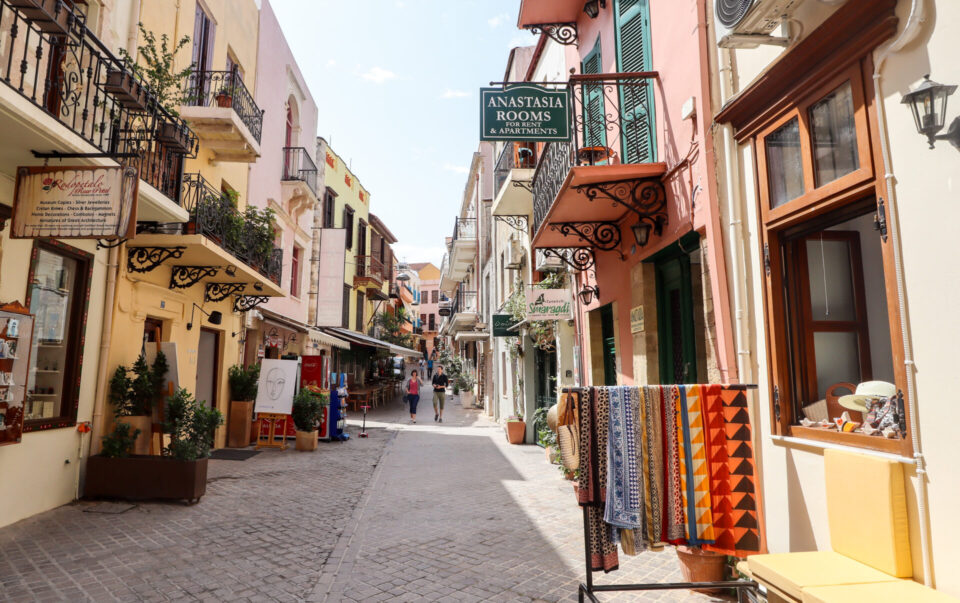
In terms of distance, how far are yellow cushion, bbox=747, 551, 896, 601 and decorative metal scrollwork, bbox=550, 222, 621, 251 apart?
480 cm

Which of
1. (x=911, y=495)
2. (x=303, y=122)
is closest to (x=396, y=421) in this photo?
(x=303, y=122)

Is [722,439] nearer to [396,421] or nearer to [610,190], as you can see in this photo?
[610,190]

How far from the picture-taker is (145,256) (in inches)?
321

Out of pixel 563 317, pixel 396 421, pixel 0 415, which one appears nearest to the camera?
pixel 0 415

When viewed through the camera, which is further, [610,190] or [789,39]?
[610,190]

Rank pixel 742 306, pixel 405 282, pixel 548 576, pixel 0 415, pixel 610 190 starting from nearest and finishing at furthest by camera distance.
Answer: pixel 742 306
pixel 548 576
pixel 0 415
pixel 610 190
pixel 405 282

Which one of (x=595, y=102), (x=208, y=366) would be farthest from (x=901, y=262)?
(x=208, y=366)

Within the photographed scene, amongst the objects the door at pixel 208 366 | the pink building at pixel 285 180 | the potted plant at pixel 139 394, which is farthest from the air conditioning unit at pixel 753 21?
the pink building at pixel 285 180

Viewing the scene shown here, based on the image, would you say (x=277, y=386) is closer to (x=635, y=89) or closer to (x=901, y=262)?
(x=635, y=89)

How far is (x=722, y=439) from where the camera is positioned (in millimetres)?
3486

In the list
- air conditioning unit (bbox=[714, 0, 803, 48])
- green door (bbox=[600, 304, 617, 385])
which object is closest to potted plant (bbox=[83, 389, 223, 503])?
green door (bbox=[600, 304, 617, 385])

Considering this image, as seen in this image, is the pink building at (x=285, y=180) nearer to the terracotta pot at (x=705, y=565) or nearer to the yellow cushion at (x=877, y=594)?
the terracotta pot at (x=705, y=565)

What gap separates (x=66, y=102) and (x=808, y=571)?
795 centimetres

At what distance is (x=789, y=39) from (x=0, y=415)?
7.53m
